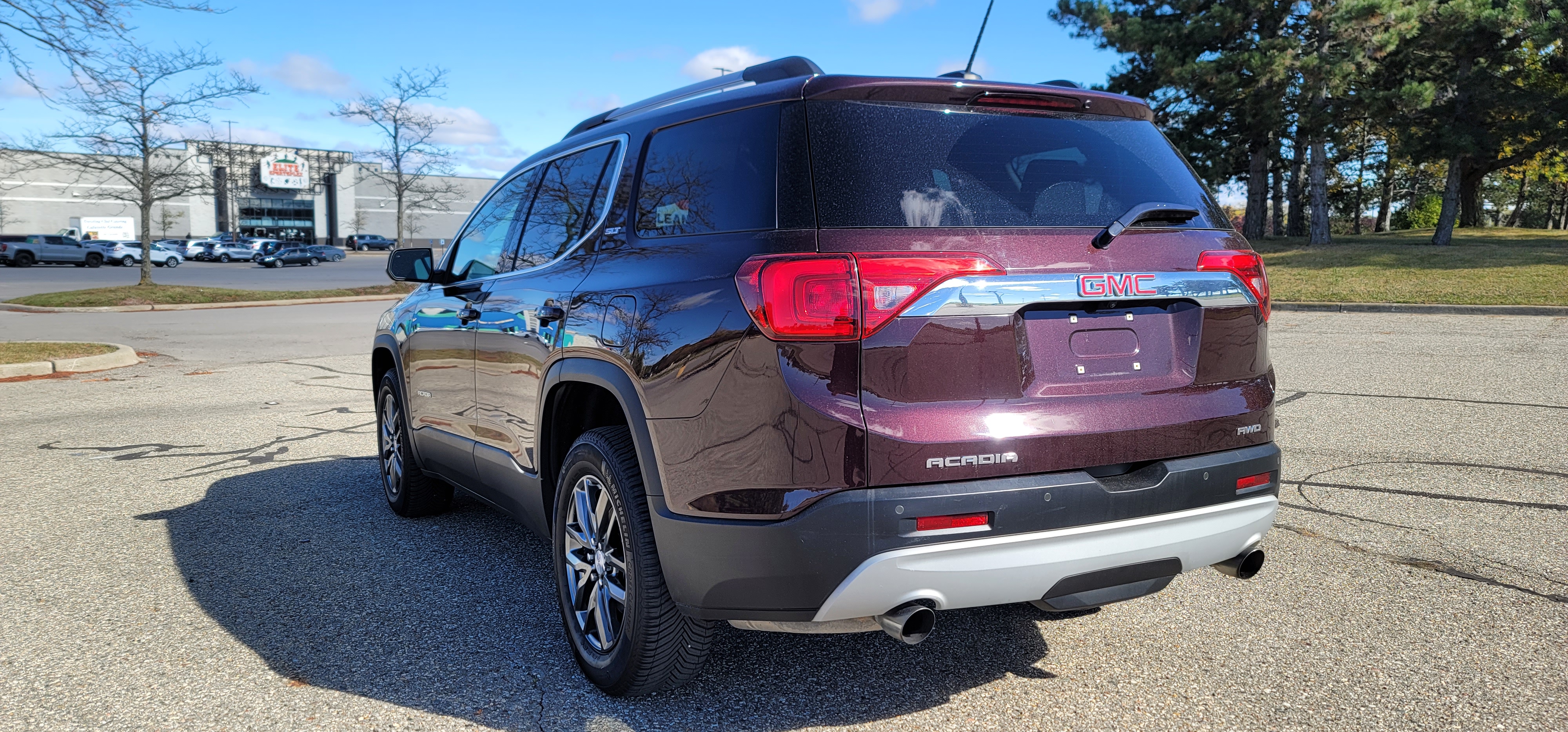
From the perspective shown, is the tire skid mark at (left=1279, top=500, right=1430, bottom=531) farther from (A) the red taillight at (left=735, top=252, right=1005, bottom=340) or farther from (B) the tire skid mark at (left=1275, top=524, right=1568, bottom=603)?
(A) the red taillight at (left=735, top=252, right=1005, bottom=340)

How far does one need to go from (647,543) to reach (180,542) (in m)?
3.24

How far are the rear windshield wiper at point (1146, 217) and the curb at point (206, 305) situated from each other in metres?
19.1

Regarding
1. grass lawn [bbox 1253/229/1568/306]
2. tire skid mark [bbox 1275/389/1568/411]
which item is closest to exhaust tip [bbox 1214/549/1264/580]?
tire skid mark [bbox 1275/389/1568/411]

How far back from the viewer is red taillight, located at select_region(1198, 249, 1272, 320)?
3.10 meters

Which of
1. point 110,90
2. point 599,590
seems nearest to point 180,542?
point 599,590

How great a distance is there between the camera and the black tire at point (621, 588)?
303 centimetres

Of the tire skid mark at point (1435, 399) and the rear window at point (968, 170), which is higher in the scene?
the rear window at point (968, 170)

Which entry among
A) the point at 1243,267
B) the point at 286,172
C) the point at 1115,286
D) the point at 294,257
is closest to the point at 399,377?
the point at 1115,286

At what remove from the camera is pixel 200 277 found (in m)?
40.7

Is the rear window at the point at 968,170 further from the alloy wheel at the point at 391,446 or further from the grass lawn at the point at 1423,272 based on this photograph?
the grass lawn at the point at 1423,272

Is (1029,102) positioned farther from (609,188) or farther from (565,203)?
(565,203)

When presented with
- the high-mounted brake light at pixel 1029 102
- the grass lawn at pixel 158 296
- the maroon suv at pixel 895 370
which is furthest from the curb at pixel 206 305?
the high-mounted brake light at pixel 1029 102

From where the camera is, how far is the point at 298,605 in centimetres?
418

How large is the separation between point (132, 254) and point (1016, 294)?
59.8 metres
